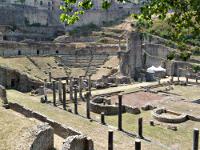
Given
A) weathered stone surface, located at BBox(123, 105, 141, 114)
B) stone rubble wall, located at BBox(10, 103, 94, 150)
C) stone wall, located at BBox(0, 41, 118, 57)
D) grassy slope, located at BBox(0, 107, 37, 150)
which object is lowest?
weathered stone surface, located at BBox(123, 105, 141, 114)

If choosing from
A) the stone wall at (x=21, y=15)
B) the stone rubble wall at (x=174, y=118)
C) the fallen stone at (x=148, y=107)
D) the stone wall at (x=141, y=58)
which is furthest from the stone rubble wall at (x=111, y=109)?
the stone wall at (x=21, y=15)

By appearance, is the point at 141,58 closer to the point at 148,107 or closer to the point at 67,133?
the point at 148,107

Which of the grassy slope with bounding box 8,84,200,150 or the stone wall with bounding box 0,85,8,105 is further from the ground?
the stone wall with bounding box 0,85,8,105

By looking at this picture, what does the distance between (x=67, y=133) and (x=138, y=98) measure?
16.9m

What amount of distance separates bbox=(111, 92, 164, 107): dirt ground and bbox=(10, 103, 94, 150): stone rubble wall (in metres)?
10.9

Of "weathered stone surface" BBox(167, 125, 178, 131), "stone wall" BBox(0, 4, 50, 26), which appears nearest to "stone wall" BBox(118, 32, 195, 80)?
"weathered stone surface" BBox(167, 125, 178, 131)

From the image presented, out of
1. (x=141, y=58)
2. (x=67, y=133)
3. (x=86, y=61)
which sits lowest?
(x=67, y=133)

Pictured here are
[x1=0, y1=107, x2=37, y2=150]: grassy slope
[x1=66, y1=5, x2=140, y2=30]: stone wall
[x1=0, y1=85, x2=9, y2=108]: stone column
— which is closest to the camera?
[x1=0, y1=107, x2=37, y2=150]: grassy slope

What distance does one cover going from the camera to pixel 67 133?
1966 cm

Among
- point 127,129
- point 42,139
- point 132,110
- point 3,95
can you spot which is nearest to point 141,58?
A: point 132,110

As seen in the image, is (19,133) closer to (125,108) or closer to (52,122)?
(52,122)

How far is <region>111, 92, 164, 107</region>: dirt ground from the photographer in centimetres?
3306

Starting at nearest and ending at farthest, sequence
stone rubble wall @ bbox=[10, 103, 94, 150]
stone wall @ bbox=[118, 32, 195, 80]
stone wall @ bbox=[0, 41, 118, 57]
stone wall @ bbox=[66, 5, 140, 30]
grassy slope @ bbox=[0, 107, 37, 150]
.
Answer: grassy slope @ bbox=[0, 107, 37, 150] < stone rubble wall @ bbox=[10, 103, 94, 150] < stone wall @ bbox=[118, 32, 195, 80] < stone wall @ bbox=[0, 41, 118, 57] < stone wall @ bbox=[66, 5, 140, 30]

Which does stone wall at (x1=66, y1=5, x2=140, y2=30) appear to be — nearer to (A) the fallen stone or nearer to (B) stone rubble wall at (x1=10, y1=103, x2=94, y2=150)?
(A) the fallen stone
